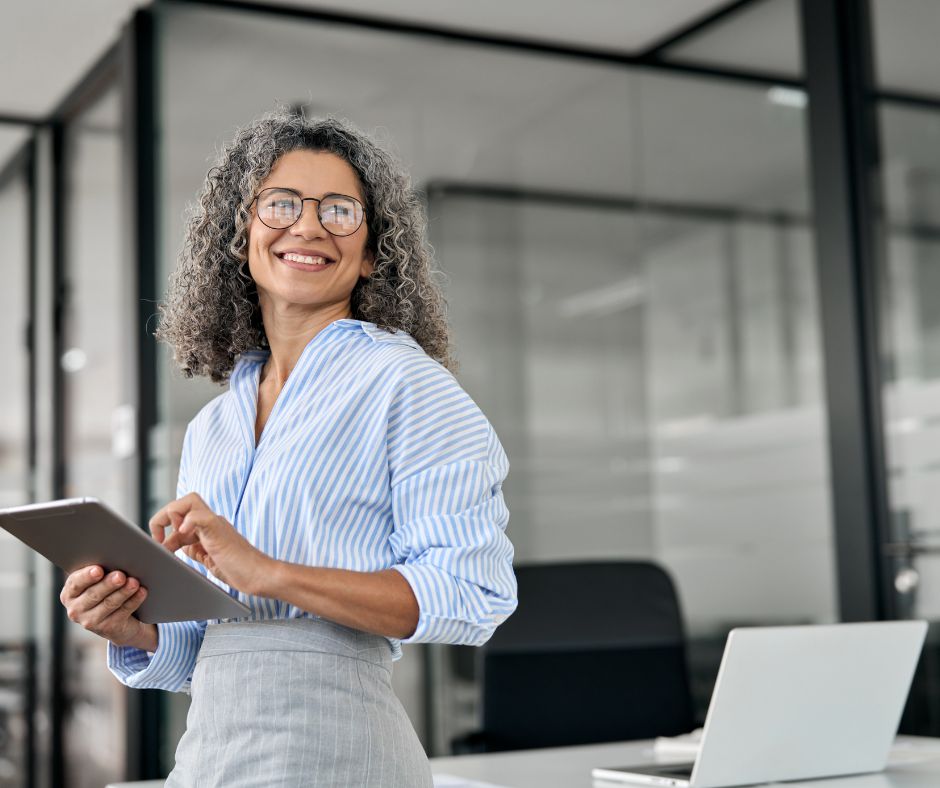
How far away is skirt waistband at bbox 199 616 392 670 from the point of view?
1.35m

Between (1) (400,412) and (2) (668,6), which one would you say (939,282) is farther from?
(1) (400,412)

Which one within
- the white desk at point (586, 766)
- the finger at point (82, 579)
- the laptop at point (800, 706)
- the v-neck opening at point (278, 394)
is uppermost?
the v-neck opening at point (278, 394)

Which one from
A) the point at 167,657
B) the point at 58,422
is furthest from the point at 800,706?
the point at 58,422

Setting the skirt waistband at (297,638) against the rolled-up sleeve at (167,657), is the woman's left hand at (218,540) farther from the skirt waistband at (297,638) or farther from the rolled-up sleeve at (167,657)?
the rolled-up sleeve at (167,657)

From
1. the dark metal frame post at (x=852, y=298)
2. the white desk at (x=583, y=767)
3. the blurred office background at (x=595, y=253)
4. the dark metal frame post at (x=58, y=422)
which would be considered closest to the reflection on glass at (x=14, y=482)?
the dark metal frame post at (x=58, y=422)

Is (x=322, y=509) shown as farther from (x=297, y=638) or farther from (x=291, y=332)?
(x=291, y=332)

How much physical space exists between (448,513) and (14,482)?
4.33 meters

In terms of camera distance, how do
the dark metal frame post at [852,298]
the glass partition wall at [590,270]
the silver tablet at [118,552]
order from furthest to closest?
Answer: the glass partition wall at [590,270], the dark metal frame post at [852,298], the silver tablet at [118,552]

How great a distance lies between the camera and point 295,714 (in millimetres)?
1326

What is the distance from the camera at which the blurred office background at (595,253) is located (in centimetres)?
377

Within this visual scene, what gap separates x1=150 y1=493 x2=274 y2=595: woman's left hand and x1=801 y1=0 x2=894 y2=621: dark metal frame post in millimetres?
2667

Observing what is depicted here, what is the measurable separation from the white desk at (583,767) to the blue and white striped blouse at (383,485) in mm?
751

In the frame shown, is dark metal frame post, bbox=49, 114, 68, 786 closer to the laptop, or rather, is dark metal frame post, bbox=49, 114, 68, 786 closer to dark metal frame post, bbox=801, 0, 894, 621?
dark metal frame post, bbox=801, 0, 894, 621

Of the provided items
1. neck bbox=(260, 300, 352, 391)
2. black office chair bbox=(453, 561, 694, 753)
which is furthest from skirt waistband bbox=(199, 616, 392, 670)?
black office chair bbox=(453, 561, 694, 753)
